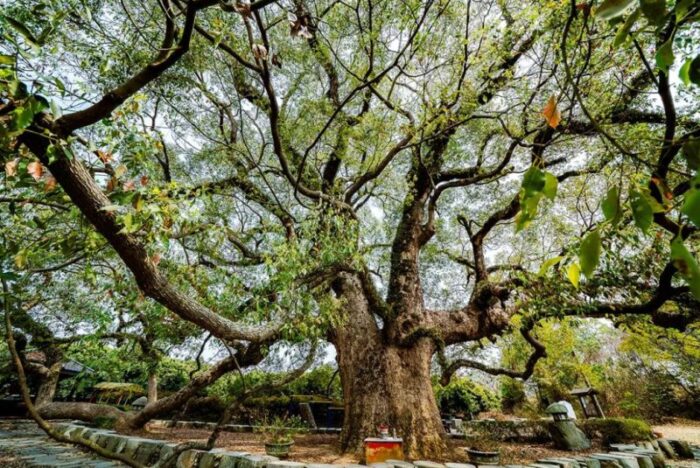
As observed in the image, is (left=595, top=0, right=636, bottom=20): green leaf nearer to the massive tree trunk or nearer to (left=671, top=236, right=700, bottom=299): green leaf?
(left=671, top=236, right=700, bottom=299): green leaf

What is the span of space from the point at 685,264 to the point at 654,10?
49 centimetres

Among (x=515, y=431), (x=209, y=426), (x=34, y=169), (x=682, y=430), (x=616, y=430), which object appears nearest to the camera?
(x=34, y=169)

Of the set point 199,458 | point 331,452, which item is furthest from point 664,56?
point 331,452

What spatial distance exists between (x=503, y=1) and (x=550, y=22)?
1251 mm

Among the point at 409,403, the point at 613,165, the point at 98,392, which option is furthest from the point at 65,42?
the point at 98,392

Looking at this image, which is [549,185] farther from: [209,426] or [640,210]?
[209,426]

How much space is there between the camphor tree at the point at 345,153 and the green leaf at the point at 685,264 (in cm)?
66

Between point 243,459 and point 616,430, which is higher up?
point 616,430

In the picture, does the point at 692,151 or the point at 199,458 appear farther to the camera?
the point at 199,458

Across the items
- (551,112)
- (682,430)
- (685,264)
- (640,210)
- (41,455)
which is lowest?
(41,455)

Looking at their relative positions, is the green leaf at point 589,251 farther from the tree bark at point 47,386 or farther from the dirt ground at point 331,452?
the tree bark at point 47,386

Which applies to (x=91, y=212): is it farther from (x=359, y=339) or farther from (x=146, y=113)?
(x=359, y=339)

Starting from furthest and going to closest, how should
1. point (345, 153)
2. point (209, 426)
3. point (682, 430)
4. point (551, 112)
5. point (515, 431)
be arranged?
point (682, 430) → point (209, 426) → point (515, 431) → point (345, 153) → point (551, 112)

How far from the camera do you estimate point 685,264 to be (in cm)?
53
